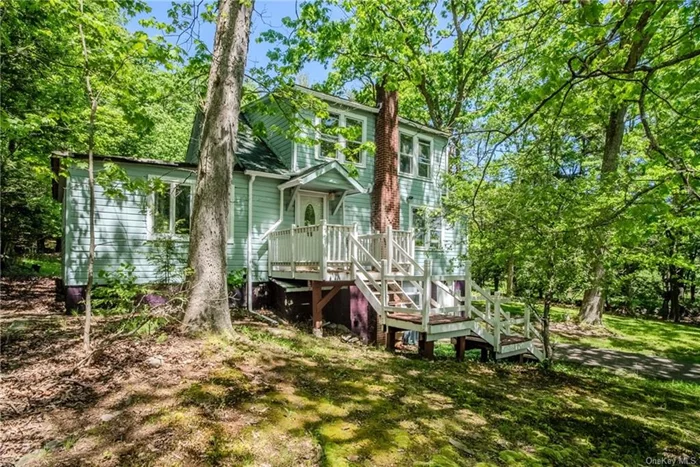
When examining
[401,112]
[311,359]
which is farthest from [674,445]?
[401,112]

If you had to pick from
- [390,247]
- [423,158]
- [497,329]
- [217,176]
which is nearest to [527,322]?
[497,329]

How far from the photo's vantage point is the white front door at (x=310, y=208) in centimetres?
1196

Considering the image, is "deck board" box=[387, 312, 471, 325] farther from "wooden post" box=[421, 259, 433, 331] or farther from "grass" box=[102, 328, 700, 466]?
"grass" box=[102, 328, 700, 466]

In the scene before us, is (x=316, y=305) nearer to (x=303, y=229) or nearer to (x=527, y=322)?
(x=303, y=229)

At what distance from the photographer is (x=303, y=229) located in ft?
31.0

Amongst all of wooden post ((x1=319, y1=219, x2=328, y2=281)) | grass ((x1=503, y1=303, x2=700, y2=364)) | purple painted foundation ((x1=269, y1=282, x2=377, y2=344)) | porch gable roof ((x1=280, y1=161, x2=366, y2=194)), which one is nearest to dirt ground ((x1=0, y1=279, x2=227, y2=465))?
wooden post ((x1=319, y1=219, x2=328, y2=281))

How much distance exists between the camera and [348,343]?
875cm

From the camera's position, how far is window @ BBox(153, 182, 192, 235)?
948 centimetres

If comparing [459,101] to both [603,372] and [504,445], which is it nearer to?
[603,372]

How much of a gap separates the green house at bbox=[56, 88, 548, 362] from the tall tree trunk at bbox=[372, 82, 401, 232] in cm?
45

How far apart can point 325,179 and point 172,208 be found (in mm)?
4276

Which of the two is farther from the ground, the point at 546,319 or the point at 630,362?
the point at 546,319

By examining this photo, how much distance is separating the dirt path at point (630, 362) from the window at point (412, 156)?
7.96m

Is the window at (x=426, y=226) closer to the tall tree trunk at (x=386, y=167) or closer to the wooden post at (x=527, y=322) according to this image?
the tall tree trunk at (x=386, y=167)
